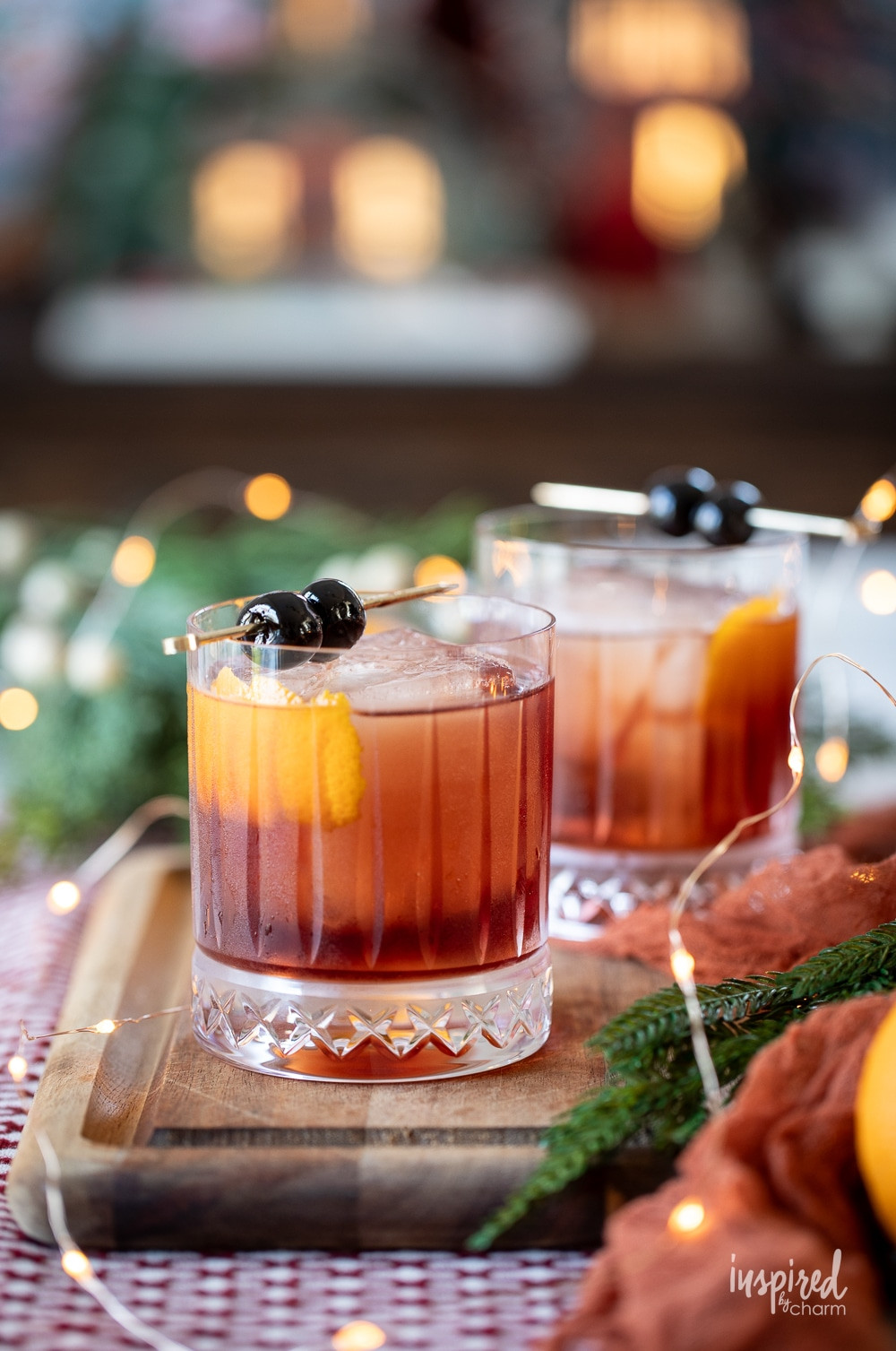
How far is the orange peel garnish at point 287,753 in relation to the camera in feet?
3.12

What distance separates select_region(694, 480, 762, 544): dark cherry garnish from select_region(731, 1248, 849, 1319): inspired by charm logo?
0.73m

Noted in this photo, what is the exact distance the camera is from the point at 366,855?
0.96 metres

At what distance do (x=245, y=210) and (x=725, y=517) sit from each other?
3876 mm

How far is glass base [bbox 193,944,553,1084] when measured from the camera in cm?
98

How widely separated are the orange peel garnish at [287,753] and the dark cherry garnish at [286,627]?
27mm

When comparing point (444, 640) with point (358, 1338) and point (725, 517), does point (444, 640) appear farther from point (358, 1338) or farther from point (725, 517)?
point (358, 1338)

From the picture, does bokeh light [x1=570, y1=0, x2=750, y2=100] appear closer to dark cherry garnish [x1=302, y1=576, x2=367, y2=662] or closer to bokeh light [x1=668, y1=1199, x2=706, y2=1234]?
dark cherry garnish [x1=302, y1=576, x2=367, y2=662]

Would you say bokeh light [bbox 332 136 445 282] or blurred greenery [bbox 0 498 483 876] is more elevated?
bokeh light [bbox 332 136 445 282]

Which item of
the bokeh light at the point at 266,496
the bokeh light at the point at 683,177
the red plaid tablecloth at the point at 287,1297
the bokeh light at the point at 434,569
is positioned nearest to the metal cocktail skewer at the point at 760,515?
the bokeh light at the point at 434,569

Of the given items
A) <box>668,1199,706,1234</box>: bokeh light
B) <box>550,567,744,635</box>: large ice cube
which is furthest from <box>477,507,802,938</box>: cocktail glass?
<box>668,1199,706,1234</box>: bokeh light

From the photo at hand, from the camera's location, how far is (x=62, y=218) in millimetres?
4941

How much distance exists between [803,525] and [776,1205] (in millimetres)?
774

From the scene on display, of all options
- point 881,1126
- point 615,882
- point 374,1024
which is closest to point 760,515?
point 615,882

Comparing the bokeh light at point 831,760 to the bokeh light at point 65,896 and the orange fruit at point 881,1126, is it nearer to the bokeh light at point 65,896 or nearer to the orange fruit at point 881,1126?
the bokeh light at point 65,896
